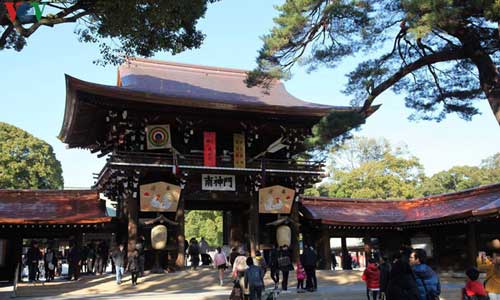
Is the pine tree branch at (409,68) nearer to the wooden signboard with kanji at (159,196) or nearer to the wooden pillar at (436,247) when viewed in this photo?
the wooden signboard with kanji at (159,196)

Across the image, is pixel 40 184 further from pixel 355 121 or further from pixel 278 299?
pixel 355 121

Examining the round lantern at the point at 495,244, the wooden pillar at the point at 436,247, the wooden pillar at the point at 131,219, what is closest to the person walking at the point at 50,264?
the wooden pillar at the point at 131,219

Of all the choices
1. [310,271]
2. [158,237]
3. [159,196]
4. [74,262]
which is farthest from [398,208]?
[74,262]

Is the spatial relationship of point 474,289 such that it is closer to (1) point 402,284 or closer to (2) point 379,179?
(1) point 402,284

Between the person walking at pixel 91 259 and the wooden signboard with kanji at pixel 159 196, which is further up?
the wooden signboard with kanji at pixel 159 196

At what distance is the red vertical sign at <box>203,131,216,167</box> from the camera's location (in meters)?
19.6

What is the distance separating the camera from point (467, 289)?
6.62 m

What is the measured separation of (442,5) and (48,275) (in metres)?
16.3

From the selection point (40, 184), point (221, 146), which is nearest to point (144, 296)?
point (221, 146)

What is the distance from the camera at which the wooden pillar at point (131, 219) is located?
18188mm

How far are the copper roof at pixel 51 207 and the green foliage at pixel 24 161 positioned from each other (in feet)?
70.1

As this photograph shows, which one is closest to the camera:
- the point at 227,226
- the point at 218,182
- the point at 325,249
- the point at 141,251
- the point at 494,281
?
the point at 494,281

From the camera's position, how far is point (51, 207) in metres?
20.3

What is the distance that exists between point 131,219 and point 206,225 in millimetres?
23829
